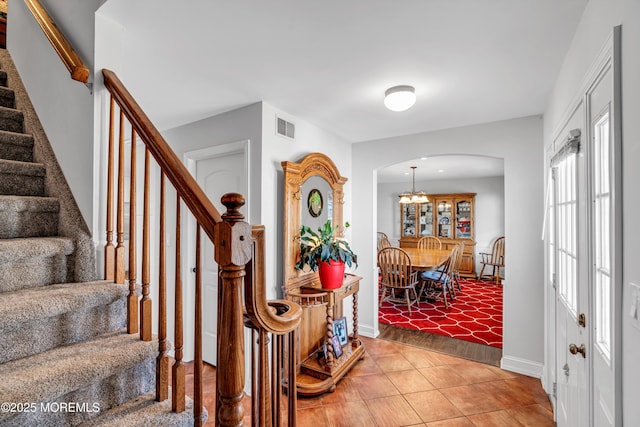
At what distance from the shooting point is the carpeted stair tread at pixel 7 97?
1.87 metres

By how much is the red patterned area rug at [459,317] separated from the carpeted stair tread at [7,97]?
4215 mm

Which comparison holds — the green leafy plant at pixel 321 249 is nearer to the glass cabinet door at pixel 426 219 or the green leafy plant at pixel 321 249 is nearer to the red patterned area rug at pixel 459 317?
the red patterned area rug at pixel 459 317

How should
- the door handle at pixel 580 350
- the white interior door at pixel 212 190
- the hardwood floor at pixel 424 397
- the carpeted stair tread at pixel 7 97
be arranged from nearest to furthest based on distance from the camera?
1. the door handle at pixel 580 350
2. the carpeted stair tread at pixel 7 97
3. the hardwood floor at pixel 424 397
4. the white interior door at pixel 212 190

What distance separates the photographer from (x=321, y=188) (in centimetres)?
316

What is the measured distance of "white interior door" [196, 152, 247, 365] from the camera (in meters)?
2.84

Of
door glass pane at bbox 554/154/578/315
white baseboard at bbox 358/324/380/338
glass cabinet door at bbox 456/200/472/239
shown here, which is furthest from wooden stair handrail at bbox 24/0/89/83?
glass cabinet door at bbox 456/200/472/239

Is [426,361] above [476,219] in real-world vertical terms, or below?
below

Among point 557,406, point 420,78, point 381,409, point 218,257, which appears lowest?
point 381,409

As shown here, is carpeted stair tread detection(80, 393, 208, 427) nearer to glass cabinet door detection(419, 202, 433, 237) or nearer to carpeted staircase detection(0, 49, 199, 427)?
carpeted staircase detection(0, 49, 199, 427)

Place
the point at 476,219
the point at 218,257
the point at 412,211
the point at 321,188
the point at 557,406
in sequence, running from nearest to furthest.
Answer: the point at 218,257, the point at 557,406, the point at 321,188, the point at 476,219, the point at 412,211

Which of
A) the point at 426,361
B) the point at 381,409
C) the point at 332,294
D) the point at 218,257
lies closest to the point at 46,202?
the point at 218,257
